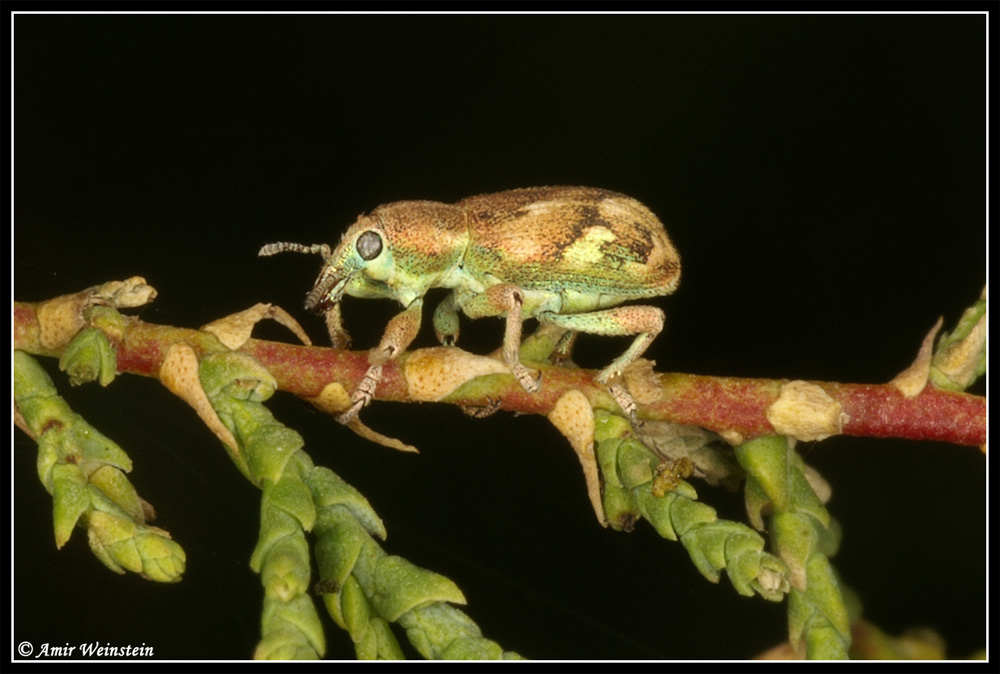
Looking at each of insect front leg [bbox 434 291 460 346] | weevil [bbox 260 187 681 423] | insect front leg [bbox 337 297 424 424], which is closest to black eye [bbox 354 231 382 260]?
weevil [bbox 260 187 681 423]

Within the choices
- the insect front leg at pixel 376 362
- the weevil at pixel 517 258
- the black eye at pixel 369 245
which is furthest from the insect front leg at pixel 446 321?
the insect front leg at pixel 376 362

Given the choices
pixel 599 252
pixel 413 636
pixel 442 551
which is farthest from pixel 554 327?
pixel 413 636

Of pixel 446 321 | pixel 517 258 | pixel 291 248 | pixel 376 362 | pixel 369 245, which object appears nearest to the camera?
pixel 376 362

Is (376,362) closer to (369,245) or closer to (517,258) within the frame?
(369,245)

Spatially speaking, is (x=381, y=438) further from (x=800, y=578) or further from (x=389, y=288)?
(x=800, y=578)

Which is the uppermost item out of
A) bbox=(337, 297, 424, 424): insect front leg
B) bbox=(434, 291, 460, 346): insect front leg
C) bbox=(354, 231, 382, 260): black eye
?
bbox=(354, 231, 382, 260): black eye

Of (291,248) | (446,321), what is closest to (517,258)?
(446,321)

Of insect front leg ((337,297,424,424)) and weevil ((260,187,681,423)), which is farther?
weevil ((260,187,681,423))

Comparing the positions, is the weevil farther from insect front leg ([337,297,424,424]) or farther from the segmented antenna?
insect front leg ([337,297,424,424])
